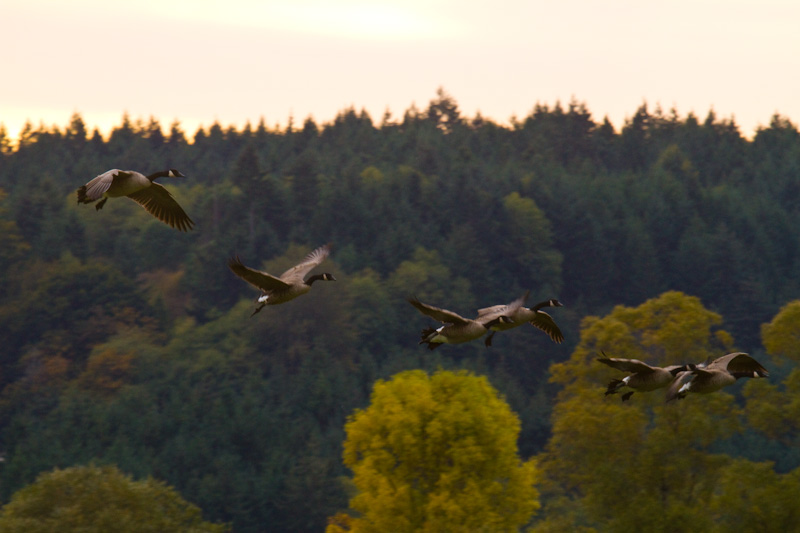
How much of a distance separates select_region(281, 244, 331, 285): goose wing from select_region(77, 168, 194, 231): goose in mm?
1952

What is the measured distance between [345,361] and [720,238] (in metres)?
55.2

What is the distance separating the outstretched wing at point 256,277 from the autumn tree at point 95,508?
28.9m

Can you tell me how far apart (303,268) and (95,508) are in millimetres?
29058

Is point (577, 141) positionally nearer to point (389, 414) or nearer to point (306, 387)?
point (306, 387)

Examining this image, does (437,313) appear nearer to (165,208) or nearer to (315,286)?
(165,208)

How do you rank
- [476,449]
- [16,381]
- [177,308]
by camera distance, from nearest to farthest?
[476,449]
[16,381]
[177,308]

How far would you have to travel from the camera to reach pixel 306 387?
115 meters

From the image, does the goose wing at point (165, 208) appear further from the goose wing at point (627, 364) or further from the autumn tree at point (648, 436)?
the autumn tree at point (648, 436)

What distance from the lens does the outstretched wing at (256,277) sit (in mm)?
17469

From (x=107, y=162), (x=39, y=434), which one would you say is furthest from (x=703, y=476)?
(x=107, y=162)

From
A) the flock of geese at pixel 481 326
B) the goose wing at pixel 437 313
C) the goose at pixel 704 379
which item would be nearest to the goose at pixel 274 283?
the flock of geese at pixel 481 326

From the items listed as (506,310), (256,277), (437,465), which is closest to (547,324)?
(506,310)

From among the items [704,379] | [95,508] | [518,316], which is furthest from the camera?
[95,508]

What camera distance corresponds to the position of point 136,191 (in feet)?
64.5
